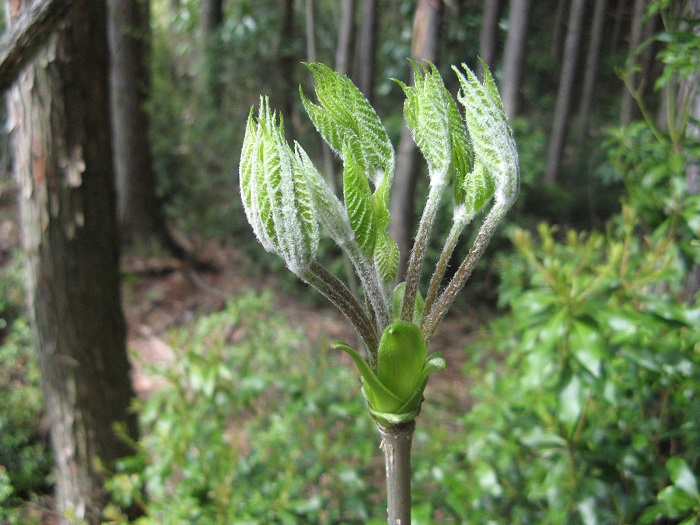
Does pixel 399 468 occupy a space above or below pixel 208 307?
above

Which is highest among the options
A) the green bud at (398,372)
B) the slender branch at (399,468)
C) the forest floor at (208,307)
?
the green bud at (398,372)

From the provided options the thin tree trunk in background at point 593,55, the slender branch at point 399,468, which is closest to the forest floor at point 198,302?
the slender branch at point 399,468

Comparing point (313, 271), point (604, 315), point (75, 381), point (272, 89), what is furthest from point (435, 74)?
point (272, 89)

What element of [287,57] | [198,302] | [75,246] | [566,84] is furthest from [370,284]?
[566,84]

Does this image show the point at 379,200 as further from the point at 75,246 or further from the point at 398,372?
the point at 75,246

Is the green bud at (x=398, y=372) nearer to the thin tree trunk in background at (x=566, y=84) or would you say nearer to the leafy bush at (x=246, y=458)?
the leafy bush at (x=246, y=458)
